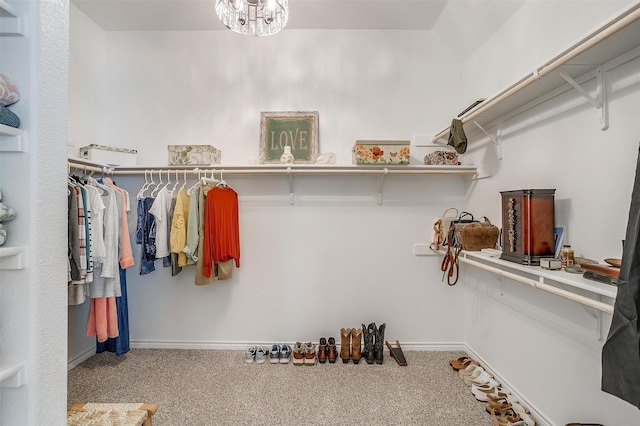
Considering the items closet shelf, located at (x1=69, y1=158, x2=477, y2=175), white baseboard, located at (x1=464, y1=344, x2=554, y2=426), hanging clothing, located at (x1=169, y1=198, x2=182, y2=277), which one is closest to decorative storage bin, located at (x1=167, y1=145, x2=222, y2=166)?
closet shelf, located at (x1=69, y1=158, x2=477, y2=175)

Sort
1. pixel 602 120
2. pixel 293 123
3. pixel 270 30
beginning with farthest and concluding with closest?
pixel 293 123 → pixel 270 30 → pixel 602 120

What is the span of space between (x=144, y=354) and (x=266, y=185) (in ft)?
5.98

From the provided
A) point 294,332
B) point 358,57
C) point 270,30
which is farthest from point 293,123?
point 294,332

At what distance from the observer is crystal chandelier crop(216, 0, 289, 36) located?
58.2 inches

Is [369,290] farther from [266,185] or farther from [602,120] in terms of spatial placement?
[602,120]

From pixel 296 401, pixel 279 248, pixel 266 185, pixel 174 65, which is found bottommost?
pixel 296 401

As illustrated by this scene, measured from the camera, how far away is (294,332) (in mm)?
2625

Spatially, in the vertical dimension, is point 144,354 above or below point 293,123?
below

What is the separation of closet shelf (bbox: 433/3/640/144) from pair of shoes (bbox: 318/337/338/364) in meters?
2.05

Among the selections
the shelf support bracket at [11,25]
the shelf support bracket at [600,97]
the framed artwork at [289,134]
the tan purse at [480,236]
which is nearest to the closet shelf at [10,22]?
the shelf support bracket at [11,25]

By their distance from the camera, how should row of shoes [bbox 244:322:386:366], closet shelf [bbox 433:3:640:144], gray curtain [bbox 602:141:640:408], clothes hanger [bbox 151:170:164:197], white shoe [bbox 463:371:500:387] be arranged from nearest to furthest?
gray curtain [bbox 602:141:640:408], closet shelf [bbox 433:3:640:144], white shoe [bbox 463:371:500:387], row of shoes [bbox 244:322:386:366], clothes hanger [bbox 151:170:164:197]

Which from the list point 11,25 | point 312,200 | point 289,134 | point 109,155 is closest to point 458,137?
point 312,200

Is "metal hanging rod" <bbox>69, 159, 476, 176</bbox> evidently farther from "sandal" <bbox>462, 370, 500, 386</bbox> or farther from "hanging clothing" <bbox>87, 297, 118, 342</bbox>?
"sandal" <bbox>462, 370, 500, 386</bbox>

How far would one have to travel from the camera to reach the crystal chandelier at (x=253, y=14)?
1.48 meters
